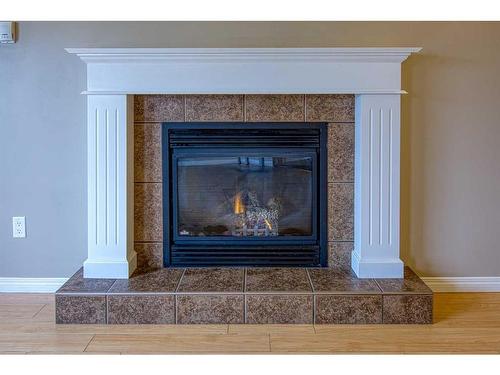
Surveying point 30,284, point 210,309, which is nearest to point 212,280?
point 210,309

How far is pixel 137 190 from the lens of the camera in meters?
2.64

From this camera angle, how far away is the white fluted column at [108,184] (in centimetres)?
244

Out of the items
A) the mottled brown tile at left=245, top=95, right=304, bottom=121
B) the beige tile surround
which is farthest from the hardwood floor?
the mottled brown tile at left=245, top=95, right=304, bottom=121

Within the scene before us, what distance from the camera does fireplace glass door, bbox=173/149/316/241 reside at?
8.71 ft

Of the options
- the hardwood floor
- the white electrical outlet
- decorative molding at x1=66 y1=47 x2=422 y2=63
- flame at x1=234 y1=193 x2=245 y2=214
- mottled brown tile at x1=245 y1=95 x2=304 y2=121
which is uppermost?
decorative molding at x1=66 y1=47 x2=422 y2=63

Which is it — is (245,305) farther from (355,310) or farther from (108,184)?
(108,184)

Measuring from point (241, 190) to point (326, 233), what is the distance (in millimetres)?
539

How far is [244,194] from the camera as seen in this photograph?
8.90 ft

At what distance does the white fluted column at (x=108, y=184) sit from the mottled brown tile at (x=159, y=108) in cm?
10

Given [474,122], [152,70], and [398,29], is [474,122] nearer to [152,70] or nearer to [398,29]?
[398,29]

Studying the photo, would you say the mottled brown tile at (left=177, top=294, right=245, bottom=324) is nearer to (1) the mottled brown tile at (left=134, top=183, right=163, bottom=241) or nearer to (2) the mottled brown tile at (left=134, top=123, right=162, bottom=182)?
(1) the mottled brown tile at (left=134, top=183, right=163, bottom=241)

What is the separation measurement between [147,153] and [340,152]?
1.07 metres

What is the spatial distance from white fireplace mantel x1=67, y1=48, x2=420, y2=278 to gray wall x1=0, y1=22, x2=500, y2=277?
0.71 ft

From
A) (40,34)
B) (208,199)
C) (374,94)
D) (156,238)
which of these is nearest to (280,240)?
(208,199)
